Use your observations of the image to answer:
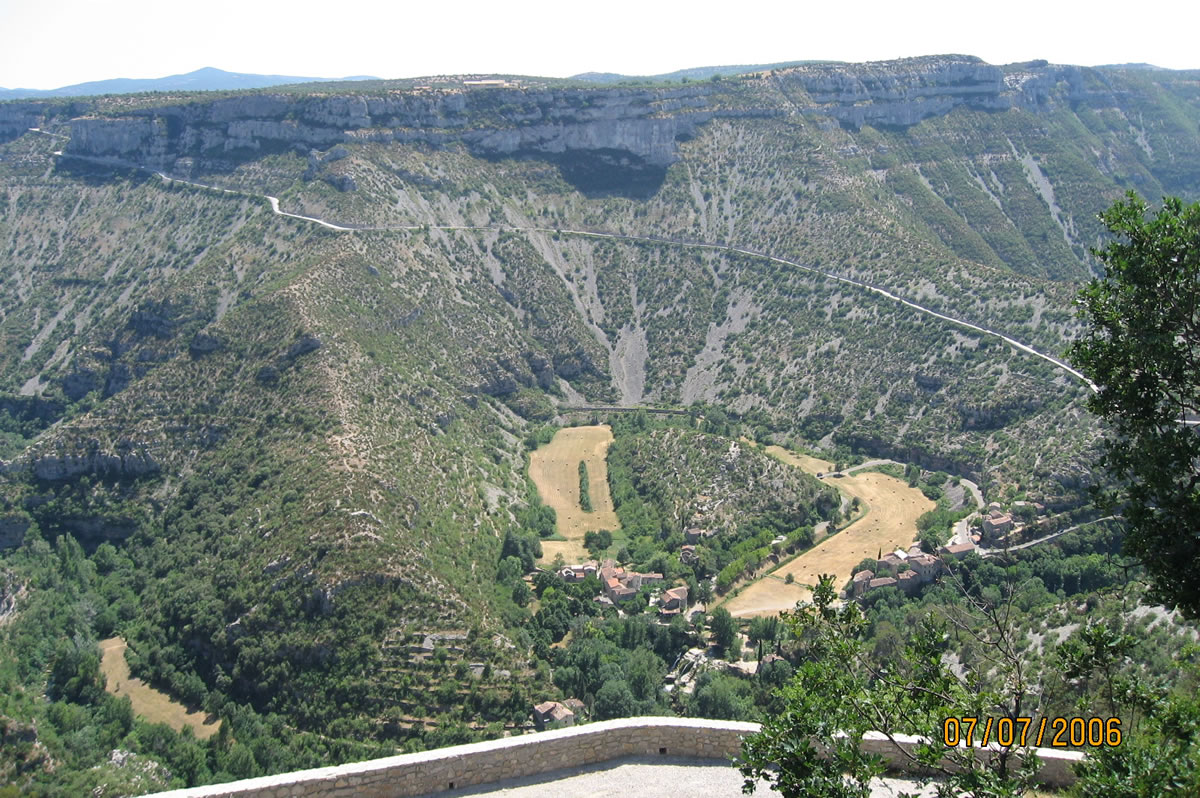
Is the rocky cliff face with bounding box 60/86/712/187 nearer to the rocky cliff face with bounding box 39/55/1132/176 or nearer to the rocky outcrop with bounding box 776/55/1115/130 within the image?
the rocky cliff face with bounding box 39/55/1132/176

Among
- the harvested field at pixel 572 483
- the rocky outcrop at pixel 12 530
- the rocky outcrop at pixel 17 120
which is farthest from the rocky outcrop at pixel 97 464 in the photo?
the rocky outcrop at pixel 17 120

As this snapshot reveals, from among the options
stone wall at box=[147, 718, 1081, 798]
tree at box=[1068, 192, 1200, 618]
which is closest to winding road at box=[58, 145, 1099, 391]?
tree at box=[1068, 192, 1200, 618]

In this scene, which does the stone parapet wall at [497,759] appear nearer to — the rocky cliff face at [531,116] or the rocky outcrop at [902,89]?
the rocky cliff face at [531,116]

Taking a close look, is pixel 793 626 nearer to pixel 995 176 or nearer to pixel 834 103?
pixel 834 103

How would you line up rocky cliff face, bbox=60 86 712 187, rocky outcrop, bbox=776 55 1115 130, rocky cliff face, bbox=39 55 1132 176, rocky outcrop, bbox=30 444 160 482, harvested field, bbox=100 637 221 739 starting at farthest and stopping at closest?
rocky outcrop, bbox=776 55 1115 130 → rocky cliff face, bbox=39 55 1132 176 → rocky cliff face, bbox=60 86 712 187 → rocky outcrop, bbox=30 444 160 482 → harvested field, bbox=100 637 221 739

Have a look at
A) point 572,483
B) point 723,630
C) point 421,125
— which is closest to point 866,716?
point 723,630

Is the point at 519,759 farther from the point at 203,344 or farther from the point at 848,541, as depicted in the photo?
the point at 203,344

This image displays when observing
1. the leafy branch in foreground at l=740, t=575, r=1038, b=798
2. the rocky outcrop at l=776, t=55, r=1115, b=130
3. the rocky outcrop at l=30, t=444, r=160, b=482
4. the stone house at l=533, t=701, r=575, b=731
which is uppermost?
the rocky outcrop at l=776, t=55, r=1115, b=130
